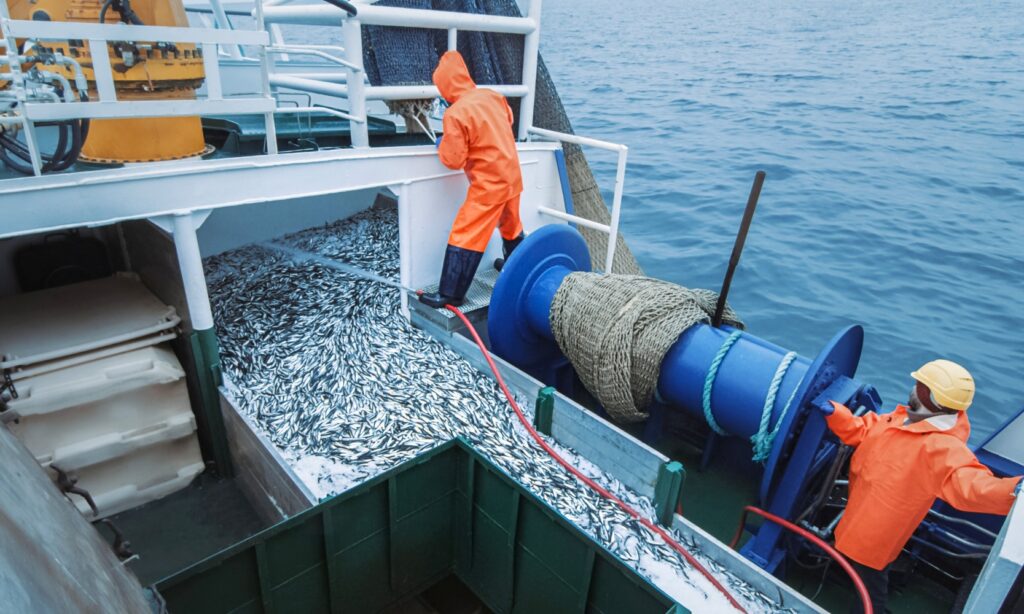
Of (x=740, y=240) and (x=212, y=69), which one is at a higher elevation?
(x=212, y=69)

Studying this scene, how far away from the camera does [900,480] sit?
137 inches

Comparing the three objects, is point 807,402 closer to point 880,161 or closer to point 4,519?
point 4,519

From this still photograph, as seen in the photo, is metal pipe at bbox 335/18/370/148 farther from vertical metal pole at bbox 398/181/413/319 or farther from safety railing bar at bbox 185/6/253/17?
safety railing bar at bbox 185/6/253/17

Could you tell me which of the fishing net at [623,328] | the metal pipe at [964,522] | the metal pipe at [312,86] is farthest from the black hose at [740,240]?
the metal pipe at [312,86]

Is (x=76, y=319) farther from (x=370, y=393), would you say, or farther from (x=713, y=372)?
(x=713, y=372)

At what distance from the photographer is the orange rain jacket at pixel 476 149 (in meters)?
5.13

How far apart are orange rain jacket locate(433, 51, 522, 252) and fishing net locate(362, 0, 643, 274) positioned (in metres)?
1.02

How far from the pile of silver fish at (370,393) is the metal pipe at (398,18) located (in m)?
2.37

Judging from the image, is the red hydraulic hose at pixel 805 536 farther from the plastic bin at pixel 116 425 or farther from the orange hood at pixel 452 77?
the plastic bin at pixel 116 425

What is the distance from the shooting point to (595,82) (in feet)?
91.1

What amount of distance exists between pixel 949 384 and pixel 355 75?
4.51 meters

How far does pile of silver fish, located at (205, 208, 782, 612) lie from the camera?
376 centimetres

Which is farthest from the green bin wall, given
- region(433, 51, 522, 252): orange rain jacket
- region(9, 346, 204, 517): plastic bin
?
region(433, 51, 522, 252): orange rain jacket

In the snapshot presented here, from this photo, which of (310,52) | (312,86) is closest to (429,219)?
(310,52)
